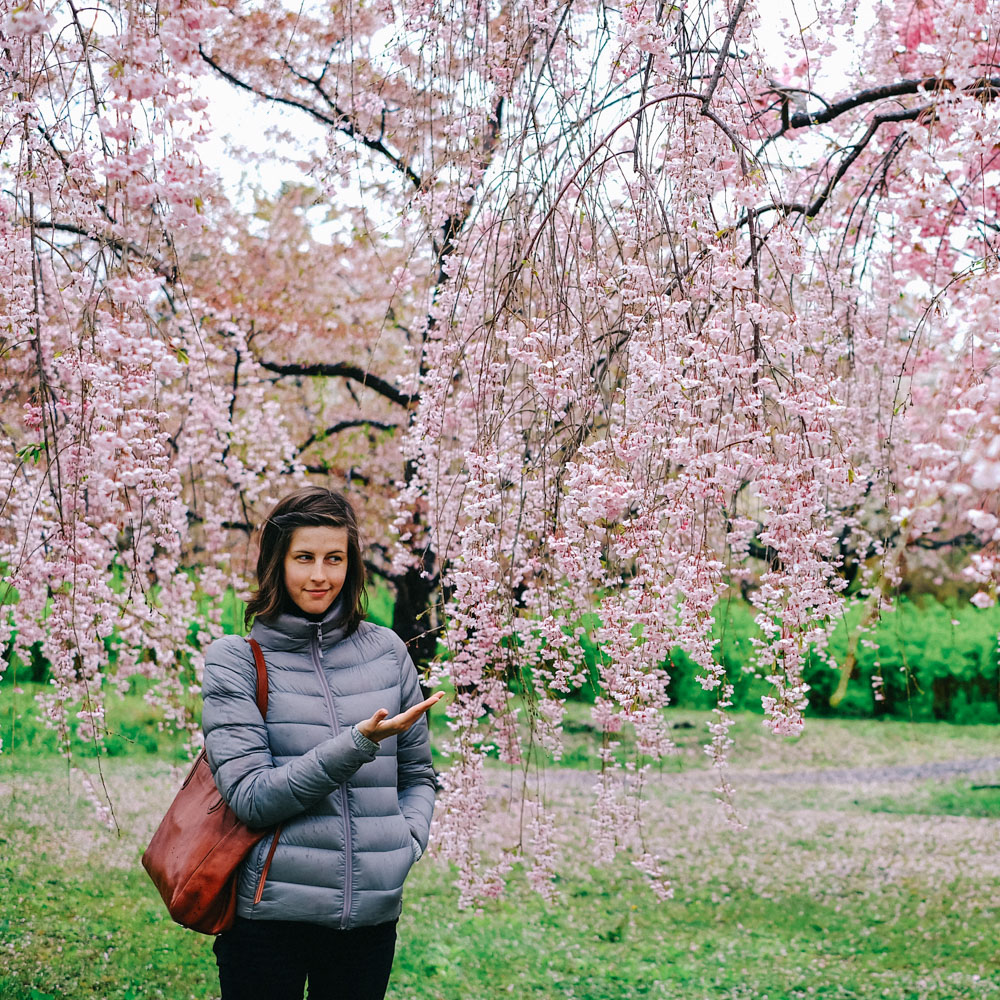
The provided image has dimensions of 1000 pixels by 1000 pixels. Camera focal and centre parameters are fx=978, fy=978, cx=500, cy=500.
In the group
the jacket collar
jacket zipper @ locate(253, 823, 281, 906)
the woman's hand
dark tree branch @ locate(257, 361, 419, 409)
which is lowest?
jacket zipper @ locate(253, 823, 281, 906)

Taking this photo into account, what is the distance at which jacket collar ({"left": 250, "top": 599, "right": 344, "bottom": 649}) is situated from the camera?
1.53 meters

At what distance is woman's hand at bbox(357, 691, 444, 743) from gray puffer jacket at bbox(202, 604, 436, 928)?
0.03 metres

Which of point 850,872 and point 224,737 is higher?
point 224,737

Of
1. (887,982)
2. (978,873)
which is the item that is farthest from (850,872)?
(887,982)

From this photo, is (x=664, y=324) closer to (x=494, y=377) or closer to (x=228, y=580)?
(x=494, y=377)

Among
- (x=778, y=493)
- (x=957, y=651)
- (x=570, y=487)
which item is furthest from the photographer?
(x=957, y=651)

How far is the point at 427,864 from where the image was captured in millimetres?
4906

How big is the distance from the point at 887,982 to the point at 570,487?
10.7 feet

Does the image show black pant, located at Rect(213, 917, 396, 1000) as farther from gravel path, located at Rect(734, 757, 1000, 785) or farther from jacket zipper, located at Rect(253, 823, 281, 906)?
gravel path, located at Rect(734, 757, 1000, 785)

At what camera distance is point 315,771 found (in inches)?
53.7

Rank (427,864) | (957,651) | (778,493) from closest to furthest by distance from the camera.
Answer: (778,493) < (427,864) < (957,651)

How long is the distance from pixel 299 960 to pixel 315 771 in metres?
0.31

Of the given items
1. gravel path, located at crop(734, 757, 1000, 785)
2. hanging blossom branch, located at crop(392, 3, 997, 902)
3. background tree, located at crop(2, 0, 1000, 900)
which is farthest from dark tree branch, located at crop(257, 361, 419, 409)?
gravel path, located at crop(734, 757, 1000, 785)

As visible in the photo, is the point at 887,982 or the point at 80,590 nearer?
the point at 80,590
